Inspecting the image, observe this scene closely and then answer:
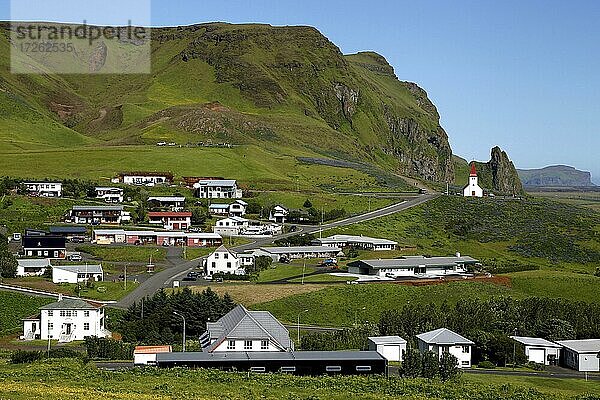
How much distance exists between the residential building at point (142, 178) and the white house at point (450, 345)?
77110 mm

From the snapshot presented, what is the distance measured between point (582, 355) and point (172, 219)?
56.2m

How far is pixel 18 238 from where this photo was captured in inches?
3297

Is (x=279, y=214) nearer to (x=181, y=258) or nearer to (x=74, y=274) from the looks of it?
(x=181, y=258)

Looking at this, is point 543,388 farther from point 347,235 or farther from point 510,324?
point 347,235

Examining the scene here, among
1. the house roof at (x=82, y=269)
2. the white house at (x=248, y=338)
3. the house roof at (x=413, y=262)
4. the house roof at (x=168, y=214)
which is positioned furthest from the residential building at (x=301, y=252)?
the white house at (x=248, y=338)

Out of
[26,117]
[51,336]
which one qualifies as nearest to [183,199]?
[51,336]

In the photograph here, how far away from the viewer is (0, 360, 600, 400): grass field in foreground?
3216 centimetres

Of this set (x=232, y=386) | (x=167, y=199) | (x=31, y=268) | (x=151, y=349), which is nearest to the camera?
(x=232, y=386)

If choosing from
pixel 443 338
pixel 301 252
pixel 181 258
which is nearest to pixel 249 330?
pixel 443 338

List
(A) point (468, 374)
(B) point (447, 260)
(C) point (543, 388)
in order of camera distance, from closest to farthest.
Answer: (C) point (543, 388) < (A) point (468, 374) < (B) point (447, 260)

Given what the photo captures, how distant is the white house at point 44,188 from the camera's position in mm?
104000

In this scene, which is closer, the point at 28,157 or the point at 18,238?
the point at 18,238

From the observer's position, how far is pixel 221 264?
232 feet

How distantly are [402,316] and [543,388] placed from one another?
14462 millimetres
